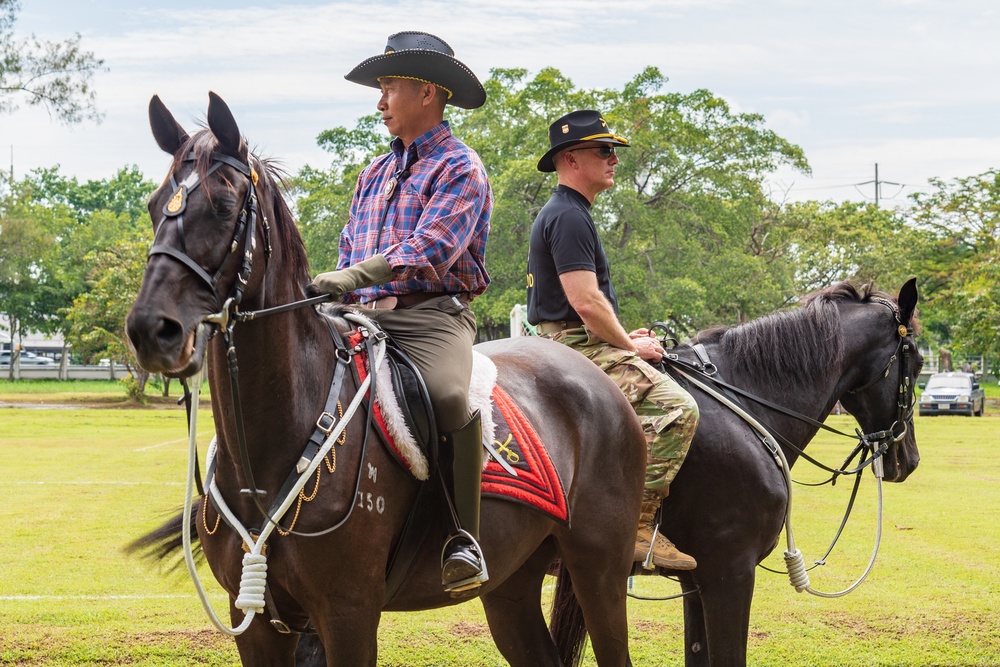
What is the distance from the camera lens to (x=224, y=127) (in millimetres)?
2920

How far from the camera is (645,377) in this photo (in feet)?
16.9

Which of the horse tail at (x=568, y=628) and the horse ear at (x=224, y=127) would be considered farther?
the horse tail at (x=568, y=628)

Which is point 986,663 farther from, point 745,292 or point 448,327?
point 745,292

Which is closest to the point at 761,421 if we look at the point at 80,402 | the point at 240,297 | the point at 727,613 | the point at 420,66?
the point at 727,613

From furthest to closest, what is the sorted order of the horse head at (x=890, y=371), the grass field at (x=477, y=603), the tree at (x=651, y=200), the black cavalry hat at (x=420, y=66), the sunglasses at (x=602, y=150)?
the tree at (x=651, y=200) → the grass field at (x=477, y=603) → the horse head at (x=890, y=371) → the sunglasses at (x=602, y=150) → the black cavalry hat at (x=420, y=66)

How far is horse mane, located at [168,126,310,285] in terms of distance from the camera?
2906mm

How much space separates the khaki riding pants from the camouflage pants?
4.77 ft

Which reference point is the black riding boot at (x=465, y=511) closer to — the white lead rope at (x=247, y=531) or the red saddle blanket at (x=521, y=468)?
the red saddle blanket at (x=521, y=468)

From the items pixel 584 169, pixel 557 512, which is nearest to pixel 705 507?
pixel 557 512

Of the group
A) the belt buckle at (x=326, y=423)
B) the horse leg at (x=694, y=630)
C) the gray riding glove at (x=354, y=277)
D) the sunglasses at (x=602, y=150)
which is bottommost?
the horse leg at (x=694, y=630)

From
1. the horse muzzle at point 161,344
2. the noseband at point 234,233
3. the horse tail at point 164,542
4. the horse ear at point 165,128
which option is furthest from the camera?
the horse tail at point 164,542

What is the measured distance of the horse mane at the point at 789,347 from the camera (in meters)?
5.64

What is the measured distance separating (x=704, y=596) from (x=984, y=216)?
45184 millimetres

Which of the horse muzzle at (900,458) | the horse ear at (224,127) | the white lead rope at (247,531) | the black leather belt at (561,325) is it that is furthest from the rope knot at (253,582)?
the horse muzzle at (900,458)
